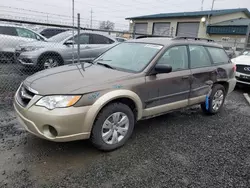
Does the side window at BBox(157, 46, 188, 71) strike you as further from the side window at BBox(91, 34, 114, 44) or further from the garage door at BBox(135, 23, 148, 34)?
the garage door at BBox(135, 23, 148, 34)

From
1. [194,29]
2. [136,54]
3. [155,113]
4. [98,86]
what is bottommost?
[155,113]

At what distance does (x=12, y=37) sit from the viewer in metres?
8.44

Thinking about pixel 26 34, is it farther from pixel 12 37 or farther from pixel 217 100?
pixel 217 100

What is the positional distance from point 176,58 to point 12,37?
7491 millimetres

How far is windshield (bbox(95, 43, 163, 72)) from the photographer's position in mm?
3332

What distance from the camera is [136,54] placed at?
3.60 m

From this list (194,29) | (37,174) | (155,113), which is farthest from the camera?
(194,29)

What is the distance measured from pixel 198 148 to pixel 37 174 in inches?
92.0

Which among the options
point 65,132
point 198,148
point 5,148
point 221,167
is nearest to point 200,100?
point 198,148

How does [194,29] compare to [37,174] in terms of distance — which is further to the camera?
[194,29]

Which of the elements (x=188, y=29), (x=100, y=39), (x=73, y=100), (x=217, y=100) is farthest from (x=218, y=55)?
(x=188, y=29)

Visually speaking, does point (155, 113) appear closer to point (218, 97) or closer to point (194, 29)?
point (218, 97)

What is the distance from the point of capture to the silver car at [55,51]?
651 cm

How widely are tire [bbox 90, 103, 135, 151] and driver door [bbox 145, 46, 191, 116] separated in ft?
1.38
